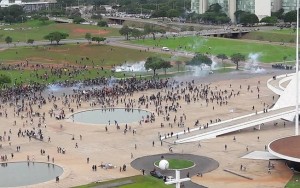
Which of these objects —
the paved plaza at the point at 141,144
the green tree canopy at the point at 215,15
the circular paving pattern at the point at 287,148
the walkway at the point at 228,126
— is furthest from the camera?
the green tree canopy at the point at 215,15

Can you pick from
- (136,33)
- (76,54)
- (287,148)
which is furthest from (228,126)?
(136,33)

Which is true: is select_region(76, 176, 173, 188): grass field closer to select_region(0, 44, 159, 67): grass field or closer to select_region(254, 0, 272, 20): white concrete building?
select_region(0, 44, 159, 67): grass field

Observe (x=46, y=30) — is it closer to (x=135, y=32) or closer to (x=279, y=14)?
(x=135, y=32)

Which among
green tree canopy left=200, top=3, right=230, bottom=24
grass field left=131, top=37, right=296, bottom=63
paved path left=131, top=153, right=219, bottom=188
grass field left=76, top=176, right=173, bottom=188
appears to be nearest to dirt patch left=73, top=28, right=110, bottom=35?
grass field left=131, top=37, right=296, bottom=63

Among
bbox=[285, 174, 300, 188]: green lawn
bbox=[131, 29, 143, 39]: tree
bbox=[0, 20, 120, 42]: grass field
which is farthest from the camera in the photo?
bbox=[0, 20, 120, 42]: grass field

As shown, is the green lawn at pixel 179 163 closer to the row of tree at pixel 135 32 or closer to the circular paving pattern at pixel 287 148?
the circular paving pattern at pixel 287 148

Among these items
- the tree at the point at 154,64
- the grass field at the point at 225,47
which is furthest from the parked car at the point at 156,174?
the grass field at the point at 225,47
